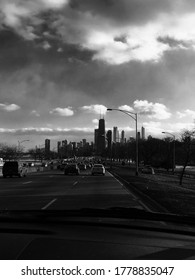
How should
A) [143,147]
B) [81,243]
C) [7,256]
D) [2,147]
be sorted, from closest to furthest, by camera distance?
[7,256], [81,243], [143,147], [2,147]

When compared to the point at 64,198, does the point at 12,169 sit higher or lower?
higher

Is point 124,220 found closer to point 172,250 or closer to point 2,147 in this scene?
point 172,250

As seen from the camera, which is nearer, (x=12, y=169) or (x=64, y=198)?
(x=64, y=198)

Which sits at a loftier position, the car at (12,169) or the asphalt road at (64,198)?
the car at (12,169)

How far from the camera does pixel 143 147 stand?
143m

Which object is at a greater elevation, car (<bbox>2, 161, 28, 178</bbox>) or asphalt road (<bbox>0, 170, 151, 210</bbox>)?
car (<bbox>2, 161, 28, 178</bbox>)

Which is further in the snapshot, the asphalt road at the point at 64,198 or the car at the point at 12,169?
the car at the point at 12,169

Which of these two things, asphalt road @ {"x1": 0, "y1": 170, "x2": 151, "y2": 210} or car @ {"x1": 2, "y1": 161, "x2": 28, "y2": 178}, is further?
car @ {"x1": 2, "y1": 161, "x2": 28, "y2": 178}
